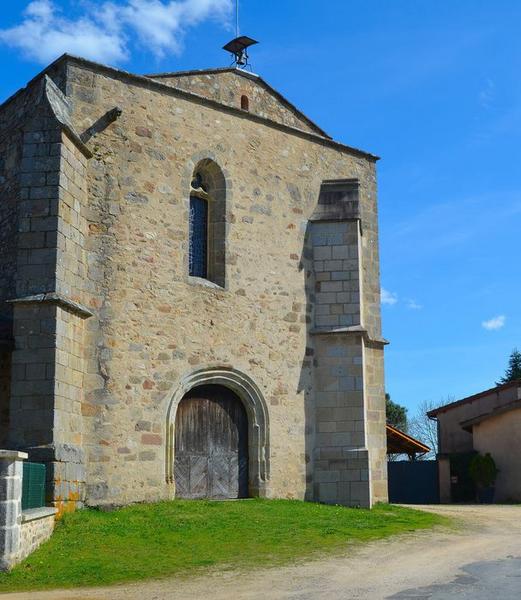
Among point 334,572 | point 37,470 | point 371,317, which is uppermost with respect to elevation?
point 371,317

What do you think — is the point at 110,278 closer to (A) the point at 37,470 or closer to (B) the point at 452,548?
(A) the point at 37,470

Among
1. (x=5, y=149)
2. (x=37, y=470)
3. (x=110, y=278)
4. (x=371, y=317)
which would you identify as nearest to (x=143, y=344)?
(x=110, y=278)

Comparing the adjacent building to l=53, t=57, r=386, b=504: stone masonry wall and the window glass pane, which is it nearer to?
l=53, t=57, r=386, b=504: stone masonry wall

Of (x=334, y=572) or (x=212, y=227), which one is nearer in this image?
(x=334, y=572)

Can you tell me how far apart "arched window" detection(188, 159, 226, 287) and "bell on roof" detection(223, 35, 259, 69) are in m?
4.65

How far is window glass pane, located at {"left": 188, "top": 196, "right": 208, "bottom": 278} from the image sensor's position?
16.5 metres

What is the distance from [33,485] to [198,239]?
21.1 feet

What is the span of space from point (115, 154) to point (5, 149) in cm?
230

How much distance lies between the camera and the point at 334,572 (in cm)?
1030

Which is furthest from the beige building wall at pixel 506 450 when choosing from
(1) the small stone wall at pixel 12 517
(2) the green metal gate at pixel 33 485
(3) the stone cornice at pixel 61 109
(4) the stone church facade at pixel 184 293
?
(1) the small stone wall at pixel 12 517

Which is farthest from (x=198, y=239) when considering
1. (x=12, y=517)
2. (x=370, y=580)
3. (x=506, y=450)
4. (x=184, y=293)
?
(x=506, y=450)

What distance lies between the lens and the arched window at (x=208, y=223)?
54.0 ft

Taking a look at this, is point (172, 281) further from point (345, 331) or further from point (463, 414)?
point (463, 414)

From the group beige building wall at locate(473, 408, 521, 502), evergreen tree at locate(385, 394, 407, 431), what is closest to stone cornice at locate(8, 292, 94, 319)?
beige building wall at locate(473, 408, 521, 502)
